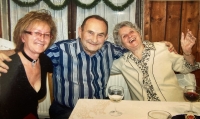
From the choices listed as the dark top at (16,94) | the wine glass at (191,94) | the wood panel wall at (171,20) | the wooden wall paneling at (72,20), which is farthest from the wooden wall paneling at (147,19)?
the dark top at (16,94)

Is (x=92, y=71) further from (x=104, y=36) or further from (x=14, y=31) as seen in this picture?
(x=14, y=31)

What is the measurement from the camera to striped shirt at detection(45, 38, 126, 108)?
150 centimetres

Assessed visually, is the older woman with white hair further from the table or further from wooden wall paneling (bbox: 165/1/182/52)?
the table

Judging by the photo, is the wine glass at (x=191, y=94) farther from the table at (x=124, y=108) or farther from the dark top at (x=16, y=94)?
the dark top at (x=16, y=94)

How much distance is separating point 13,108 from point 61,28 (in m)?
0.70

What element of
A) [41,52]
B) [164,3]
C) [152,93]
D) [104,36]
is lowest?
[152,93]

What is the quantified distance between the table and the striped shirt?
390 mm

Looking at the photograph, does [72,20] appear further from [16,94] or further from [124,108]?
[124,108]

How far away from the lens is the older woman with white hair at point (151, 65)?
1.51m

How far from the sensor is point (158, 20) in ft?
5.86

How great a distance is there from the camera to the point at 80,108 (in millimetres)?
1073

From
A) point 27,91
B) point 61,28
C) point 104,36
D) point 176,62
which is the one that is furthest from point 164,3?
point 27,91

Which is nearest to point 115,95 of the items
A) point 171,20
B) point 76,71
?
point 76,71

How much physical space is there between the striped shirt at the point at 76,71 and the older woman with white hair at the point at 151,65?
0.16 metres
